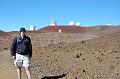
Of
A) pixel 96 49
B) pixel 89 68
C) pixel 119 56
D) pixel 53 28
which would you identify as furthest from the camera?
pixel 53 28

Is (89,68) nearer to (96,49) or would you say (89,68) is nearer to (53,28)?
(96,49)

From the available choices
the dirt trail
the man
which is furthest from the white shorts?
the dirt trail

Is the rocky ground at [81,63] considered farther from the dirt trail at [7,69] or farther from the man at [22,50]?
the man at [22,50]

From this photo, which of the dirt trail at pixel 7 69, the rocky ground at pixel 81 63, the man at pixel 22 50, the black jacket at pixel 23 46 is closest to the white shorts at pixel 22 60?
the man at pixel 22 50

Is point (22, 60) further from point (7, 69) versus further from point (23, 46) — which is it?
point (7, 69)

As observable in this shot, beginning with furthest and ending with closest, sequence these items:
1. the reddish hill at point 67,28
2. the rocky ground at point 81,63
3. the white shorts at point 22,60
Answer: the reddish hill at point 67,28, the rocky ground at point 81,63, the white shorts at point 22,60

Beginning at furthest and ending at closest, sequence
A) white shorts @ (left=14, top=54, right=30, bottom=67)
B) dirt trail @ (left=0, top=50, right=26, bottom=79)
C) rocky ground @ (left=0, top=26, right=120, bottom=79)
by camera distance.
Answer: dirt trail @ (left=0, top=50, right=26, bottom=79) → rocky ground @ (left=0, top=26, right=120, bottom=79) → white shorts @ (left=14, top=54, right=30, bottom=67)

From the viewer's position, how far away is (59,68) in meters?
16.3

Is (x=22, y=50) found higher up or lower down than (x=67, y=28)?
higher up

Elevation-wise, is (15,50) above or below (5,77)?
above

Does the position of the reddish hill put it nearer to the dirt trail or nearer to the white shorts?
the dirt trail

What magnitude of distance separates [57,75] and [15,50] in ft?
7.42

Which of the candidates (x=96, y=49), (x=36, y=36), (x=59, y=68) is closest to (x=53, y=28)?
(x=36, y=36)

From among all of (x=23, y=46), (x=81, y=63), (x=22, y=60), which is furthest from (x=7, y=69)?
(x=23, y=46)
